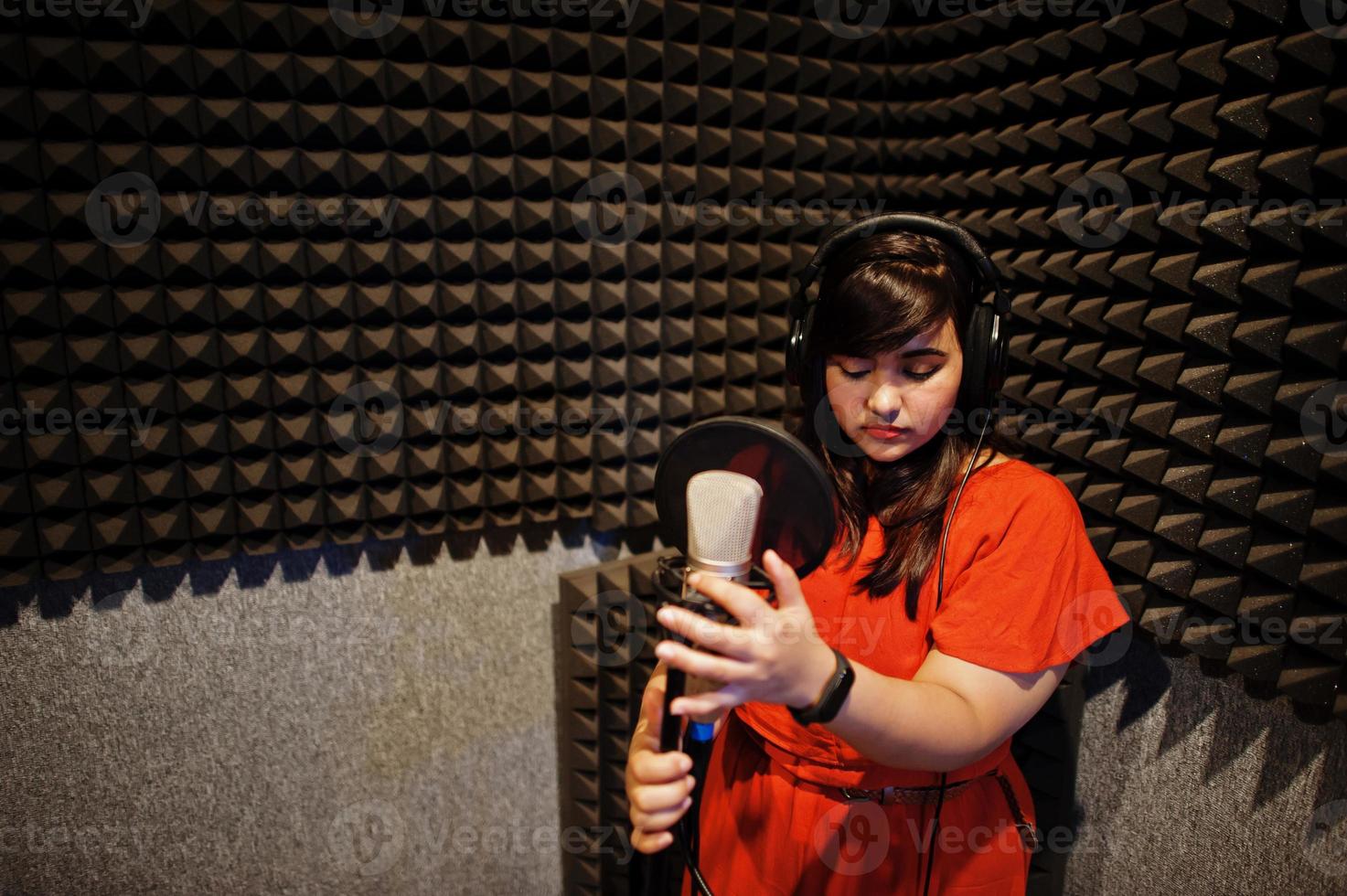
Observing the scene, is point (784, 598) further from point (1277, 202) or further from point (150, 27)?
point (150, 27)

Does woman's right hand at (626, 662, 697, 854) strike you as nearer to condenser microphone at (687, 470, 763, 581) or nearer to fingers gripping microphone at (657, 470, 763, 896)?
fingers gripping microphone at (657, 470, 763, 896)

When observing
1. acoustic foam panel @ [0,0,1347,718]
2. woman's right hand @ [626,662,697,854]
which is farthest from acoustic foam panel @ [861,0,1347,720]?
woman's right hand @ [626,662,697,854]

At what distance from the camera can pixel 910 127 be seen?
1.76 metres

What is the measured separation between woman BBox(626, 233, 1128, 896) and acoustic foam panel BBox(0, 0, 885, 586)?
27.0 inches

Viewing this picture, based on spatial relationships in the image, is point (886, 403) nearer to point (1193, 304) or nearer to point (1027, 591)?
point (1027, 591)

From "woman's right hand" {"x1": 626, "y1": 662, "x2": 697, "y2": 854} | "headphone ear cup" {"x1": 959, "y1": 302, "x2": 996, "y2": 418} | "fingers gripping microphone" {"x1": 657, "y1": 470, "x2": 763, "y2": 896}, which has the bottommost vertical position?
"woman's right hand" {"x1": 626, "y1": 662, "x2": 697, "y2": 854}

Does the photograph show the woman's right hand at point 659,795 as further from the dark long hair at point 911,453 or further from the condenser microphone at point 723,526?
the dark long hair at point 911,453

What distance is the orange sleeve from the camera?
2.69 feet

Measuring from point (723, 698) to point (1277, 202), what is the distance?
109 centimetres

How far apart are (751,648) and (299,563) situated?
1.20 meters

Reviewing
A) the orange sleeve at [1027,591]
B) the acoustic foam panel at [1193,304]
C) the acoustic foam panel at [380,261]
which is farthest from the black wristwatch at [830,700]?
the acoustic foam panel at [380,261]

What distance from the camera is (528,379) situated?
61.1 inches

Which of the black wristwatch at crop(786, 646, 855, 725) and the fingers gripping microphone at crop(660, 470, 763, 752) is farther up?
the fingers gripping microphone at crop(660, 470, 763, 752)

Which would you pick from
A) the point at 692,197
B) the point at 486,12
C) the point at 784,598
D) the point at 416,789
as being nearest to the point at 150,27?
the point at 486,12
